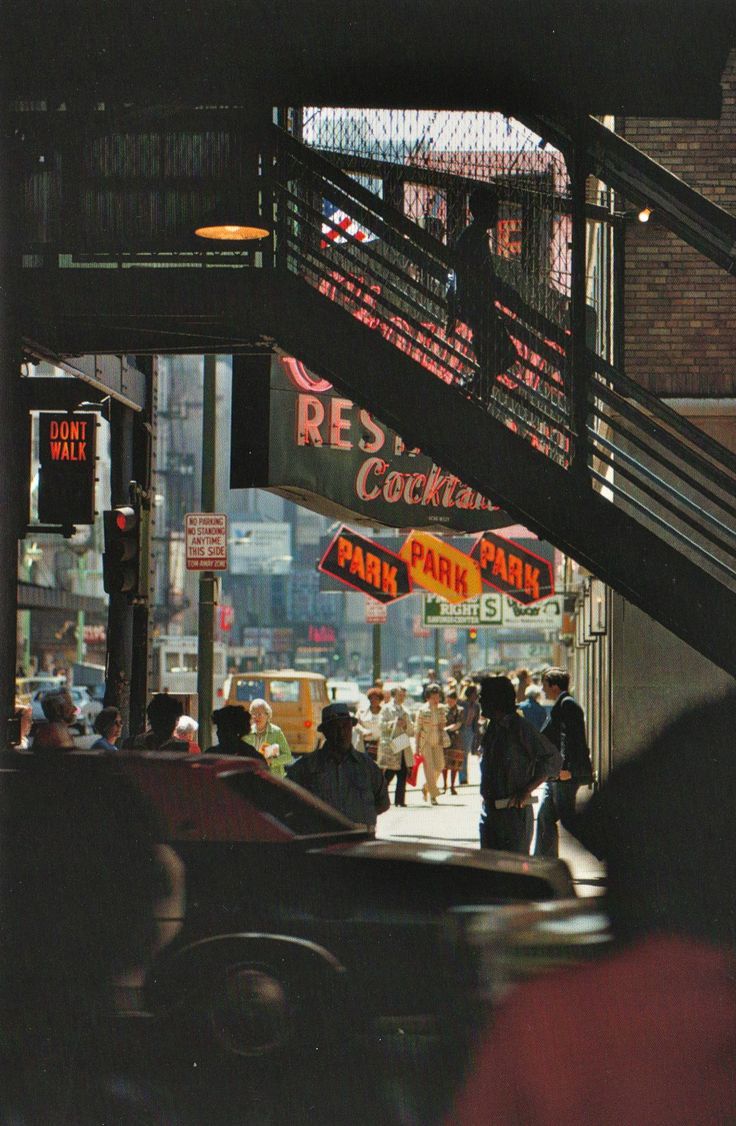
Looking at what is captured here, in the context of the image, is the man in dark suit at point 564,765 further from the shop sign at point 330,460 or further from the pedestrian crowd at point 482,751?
the shop sign at point 330,460

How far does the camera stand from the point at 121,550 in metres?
13.3

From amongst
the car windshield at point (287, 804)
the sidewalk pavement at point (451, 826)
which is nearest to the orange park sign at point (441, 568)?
the sidewalk pavement at point (451, 826)

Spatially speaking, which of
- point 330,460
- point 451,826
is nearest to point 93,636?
point 451,826

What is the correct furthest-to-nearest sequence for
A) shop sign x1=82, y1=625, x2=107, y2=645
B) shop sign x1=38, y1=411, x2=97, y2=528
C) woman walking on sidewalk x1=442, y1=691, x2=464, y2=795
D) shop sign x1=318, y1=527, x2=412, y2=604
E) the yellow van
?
1. shop sign x1=82, y1=625, x2=107, y2=645
2. the yellow van
3. shop sign x1=318, y1=527, x2=412, y2=604
4. woman walking on sidewalk x1=442, y1=691, x2=464, y2=795
5. shop sign x1=38, y1=411, x2=97, y2=528

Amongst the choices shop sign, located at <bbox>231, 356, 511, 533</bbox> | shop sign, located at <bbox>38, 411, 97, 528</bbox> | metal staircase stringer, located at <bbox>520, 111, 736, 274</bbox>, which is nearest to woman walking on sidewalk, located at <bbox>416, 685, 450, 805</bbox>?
shop sign, located at <bbox>231, 356, 511, 533</bbox>

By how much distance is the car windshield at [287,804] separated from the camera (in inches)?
285

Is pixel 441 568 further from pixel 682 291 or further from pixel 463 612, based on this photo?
pixel 682 291

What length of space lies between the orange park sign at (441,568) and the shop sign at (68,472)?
38.0 ft

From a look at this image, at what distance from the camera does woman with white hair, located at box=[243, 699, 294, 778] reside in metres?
12.8

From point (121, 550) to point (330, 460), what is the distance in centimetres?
194

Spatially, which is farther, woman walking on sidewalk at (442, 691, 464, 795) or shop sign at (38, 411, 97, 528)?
woman walking on sidewalk at (442, 691, 464, 795)

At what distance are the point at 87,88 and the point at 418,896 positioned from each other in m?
5.01

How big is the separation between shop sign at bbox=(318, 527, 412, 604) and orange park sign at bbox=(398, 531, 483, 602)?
25.2 inches

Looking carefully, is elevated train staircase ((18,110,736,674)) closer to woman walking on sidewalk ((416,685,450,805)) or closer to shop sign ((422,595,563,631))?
woman walking on sidewalk ((416,685,450,805))
